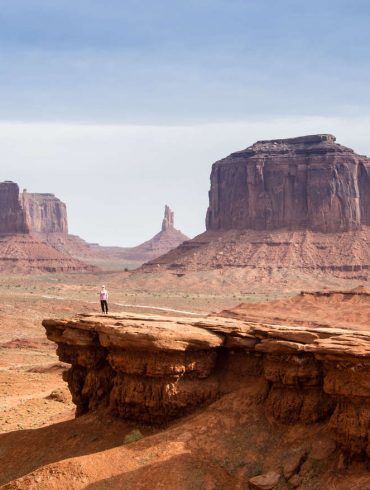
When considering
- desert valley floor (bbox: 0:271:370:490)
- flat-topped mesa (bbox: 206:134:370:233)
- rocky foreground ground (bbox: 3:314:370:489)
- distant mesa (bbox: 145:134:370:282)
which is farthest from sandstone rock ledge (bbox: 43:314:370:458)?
flat-topped mesa (bbox: 206:134:370:233)

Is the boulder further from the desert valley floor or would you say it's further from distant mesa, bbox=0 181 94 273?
distant mesa, bbox=0 181 94 273

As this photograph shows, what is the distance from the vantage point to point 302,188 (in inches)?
4473

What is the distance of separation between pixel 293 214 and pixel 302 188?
14.4 feet

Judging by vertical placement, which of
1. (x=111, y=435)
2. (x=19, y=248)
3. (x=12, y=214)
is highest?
(x=12, y=214)

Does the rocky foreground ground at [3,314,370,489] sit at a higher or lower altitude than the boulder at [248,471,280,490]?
higher

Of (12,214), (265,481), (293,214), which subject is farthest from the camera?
(12,214)

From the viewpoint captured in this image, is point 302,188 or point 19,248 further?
point 19,248

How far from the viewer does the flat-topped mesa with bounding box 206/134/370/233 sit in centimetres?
11175

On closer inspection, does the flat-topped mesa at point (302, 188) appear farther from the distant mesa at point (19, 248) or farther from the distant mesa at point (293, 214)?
the distant mesa at point (19, 248)

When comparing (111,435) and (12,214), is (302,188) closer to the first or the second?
(12,214)

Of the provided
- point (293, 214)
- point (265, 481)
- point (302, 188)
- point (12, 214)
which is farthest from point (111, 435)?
point (12, 214)

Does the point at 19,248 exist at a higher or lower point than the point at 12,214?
lower

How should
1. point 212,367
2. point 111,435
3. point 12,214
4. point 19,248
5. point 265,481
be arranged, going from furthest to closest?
1. point 12,214
2. point 19,248
3. point 111,435
4. point 212,367
5. point 265,481

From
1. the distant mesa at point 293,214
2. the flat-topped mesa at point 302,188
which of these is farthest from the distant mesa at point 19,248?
the flat-topped mesa at point 302,188
